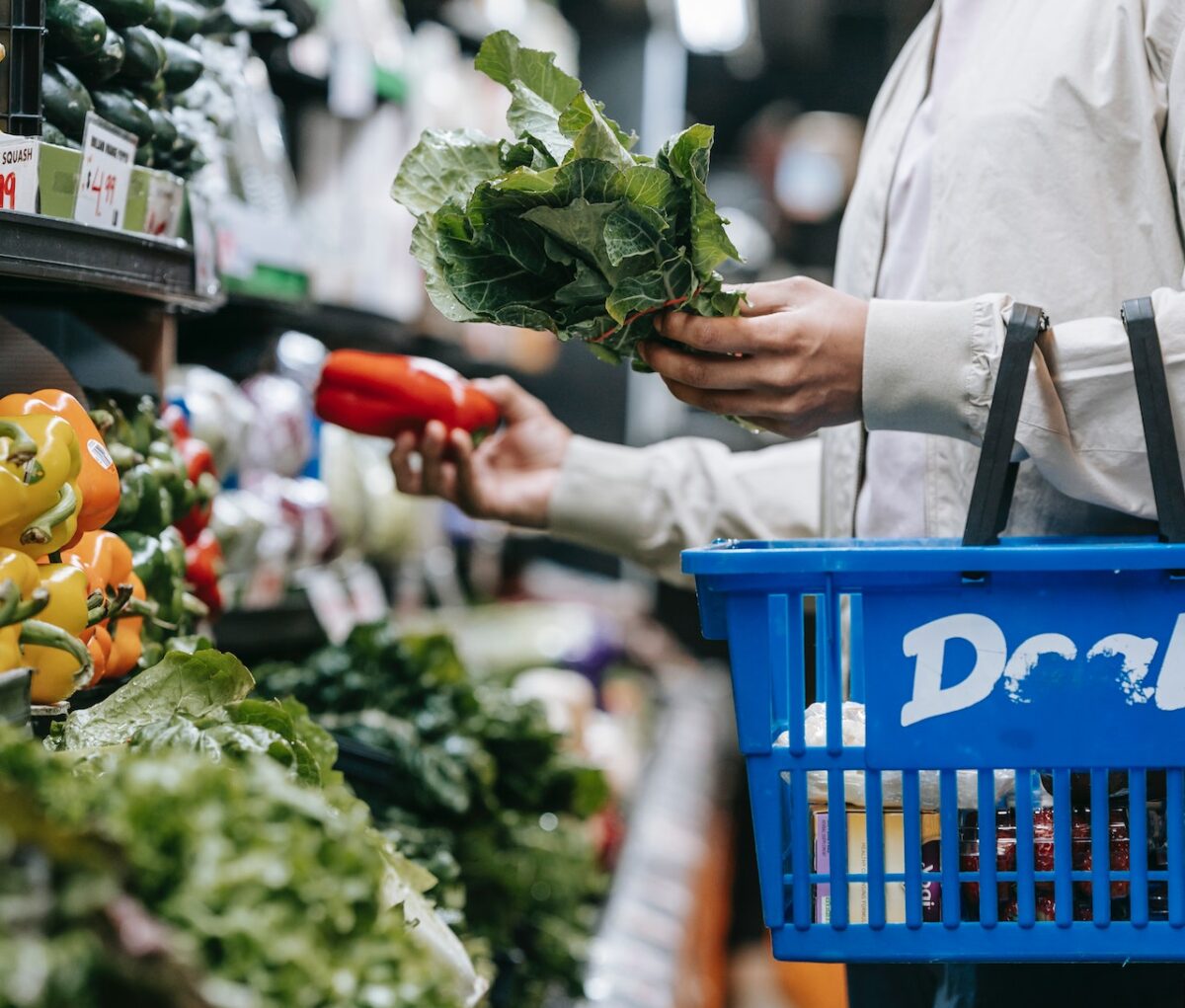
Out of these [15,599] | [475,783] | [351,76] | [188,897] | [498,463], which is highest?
[351,76]

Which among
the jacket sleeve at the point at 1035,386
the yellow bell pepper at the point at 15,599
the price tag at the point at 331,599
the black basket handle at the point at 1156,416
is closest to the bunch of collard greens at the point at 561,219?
the jacket sleeve at the point at 1035,386

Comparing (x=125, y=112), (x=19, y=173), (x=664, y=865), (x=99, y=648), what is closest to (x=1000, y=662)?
(x=99, y=648)

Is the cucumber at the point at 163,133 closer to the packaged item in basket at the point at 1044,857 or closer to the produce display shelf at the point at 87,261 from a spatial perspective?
the produce display shelf at the point at 87,261

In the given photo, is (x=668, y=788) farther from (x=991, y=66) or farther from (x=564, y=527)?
(x=991, y=66)

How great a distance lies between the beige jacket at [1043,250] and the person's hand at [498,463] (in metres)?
0.49

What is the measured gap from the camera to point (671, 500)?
207cm

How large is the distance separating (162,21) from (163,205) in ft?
0.77

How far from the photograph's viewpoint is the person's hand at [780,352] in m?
1.33

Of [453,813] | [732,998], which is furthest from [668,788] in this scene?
[453,813]

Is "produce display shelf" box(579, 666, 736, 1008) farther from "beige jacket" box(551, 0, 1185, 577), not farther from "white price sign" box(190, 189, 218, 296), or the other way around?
"white price sign" box(190, 189, 218, 296)

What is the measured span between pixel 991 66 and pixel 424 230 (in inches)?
27.5

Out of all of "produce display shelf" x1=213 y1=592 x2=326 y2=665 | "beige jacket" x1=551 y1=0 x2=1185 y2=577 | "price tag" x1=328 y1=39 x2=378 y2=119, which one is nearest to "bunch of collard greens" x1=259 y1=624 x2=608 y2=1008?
"produce display shelf" x1=213 y1=592 x2=326 y2=665

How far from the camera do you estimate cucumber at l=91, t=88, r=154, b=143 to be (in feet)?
4.68

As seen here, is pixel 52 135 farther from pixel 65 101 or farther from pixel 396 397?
pixel 396 397
